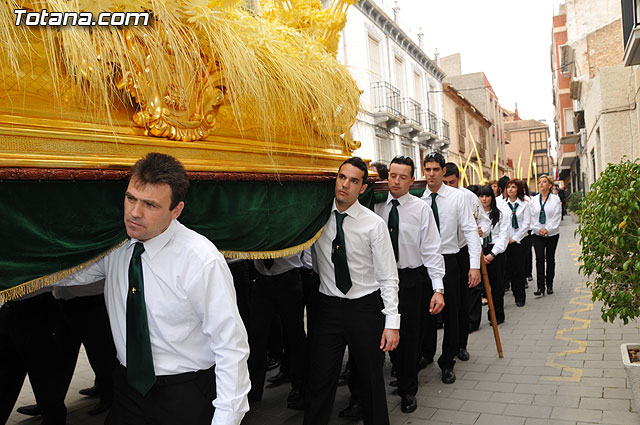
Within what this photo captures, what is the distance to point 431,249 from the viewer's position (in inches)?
176

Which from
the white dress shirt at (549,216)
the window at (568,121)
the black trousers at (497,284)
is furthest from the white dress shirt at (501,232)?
the window at (568,121)

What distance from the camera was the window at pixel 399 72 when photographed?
19172 mm

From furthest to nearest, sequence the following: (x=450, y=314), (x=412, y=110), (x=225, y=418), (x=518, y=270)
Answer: (x=412, y=110) < (x=518, y=270) < (x=450, y=314) < (x=225, y=418)

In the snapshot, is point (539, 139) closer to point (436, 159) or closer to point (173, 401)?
point (436, 159)

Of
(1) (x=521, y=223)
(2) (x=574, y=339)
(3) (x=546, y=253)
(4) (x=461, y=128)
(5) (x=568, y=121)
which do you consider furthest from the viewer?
(5) (x=568, y=121)

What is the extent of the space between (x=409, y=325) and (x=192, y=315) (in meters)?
2.65

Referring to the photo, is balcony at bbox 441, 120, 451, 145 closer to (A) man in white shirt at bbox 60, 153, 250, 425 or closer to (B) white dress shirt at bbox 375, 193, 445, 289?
(B) white dress shirt at bbox 375, 193, 445, 289

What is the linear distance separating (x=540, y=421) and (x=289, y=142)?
2.90 m

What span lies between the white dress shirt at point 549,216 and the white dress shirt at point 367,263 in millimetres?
5779

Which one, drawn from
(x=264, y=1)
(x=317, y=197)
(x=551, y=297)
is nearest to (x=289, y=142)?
(x=317, y=197)

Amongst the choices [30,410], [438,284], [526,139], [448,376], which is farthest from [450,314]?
[526,139]

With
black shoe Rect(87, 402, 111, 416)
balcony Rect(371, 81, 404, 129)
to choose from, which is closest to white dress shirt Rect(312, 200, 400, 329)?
black shoe Rect(87, 402, 111, 416)

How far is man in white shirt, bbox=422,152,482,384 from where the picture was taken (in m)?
4.95

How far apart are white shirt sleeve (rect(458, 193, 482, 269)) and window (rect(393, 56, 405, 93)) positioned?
14787mm
